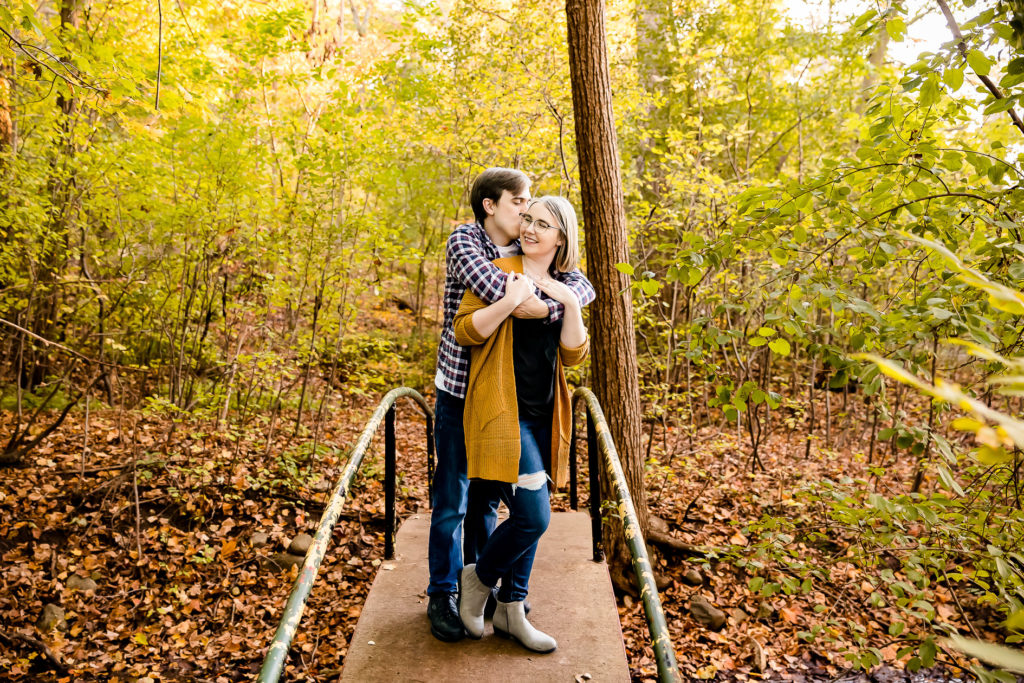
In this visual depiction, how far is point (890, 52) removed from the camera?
41.2 ft

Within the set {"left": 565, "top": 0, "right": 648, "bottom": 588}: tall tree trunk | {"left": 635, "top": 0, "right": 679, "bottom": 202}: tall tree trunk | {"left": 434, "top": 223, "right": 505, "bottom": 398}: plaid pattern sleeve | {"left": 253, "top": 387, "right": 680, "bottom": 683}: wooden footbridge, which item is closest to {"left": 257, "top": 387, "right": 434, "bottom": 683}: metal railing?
{"left": 253, "top": 387, "right": 680, "bottom": 683}: wooden footbridge

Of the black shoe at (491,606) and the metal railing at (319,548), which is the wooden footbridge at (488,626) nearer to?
the metal railing at (319,548)

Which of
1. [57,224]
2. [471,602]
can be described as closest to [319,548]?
[471,602]

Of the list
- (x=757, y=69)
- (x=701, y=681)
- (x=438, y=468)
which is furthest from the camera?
(x=757, y=69)

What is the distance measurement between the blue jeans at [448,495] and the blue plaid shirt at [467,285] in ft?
0.35

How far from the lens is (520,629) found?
2.67 metres

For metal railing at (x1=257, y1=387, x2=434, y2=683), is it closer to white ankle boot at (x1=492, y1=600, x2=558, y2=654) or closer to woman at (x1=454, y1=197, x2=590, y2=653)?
woman at (x1=454, y1=197, x2=590, y2=653)

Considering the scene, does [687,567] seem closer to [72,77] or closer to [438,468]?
[438,468]

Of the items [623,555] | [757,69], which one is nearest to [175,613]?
[623,555]

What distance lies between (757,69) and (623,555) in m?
8.25

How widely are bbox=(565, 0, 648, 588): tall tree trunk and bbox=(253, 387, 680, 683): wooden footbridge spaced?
4.69ft

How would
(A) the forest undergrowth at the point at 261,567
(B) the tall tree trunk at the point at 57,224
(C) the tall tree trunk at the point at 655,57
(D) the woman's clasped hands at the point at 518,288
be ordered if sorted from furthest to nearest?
(C) the tall tree trunk at the point at 655,57
(B) the tall tree trunk at the point at 57,224
(A) the forest undergrowth at the point at 261,567
(D) the woman's clasped hands at the point at 518,288

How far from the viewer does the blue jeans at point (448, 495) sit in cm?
272

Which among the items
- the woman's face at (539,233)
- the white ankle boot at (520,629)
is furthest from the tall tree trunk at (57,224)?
the white ankle boot at (520,629)
